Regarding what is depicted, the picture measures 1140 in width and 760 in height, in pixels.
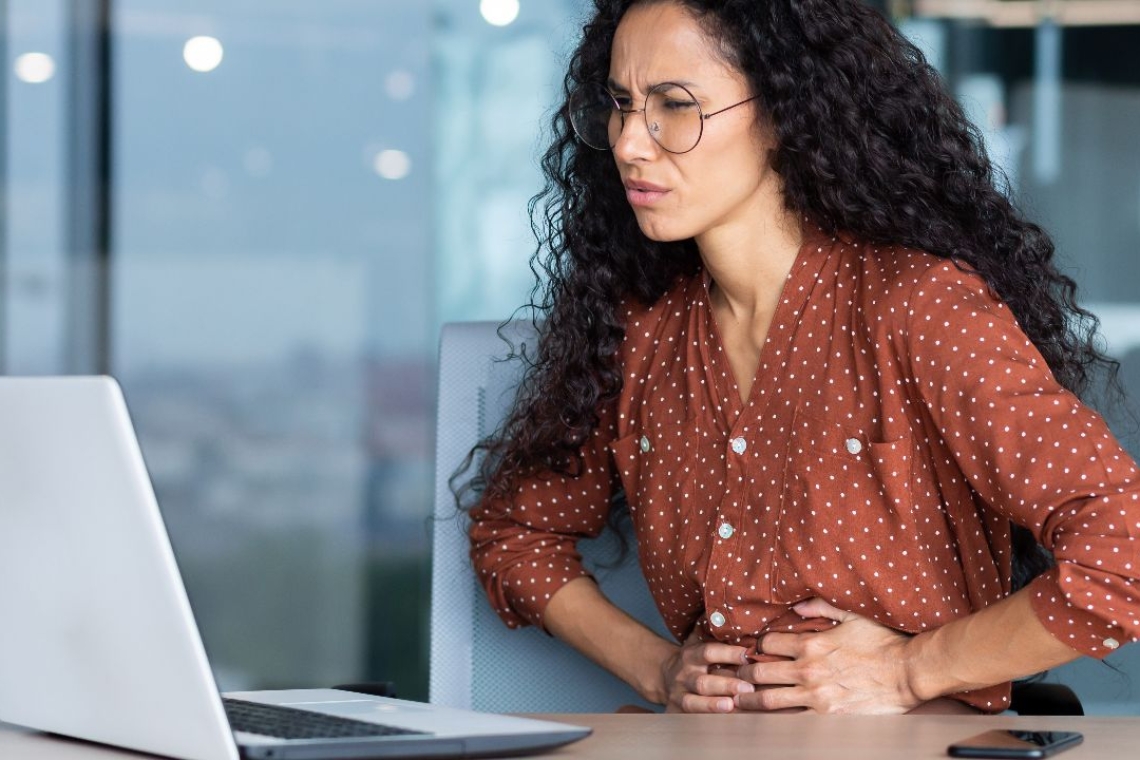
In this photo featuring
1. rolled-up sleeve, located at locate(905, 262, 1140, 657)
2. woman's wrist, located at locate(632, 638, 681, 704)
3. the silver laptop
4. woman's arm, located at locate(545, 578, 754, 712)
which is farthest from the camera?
woman's wrist, located at locate(632, 638, 681, 704)

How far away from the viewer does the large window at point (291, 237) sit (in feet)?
11.8

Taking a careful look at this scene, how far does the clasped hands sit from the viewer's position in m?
1.46

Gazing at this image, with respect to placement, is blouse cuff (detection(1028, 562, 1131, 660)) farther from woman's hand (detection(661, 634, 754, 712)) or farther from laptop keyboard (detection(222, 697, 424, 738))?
laptop keyboard (detection(222, 697, 424, 738))

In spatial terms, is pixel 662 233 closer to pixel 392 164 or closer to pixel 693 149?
pixel 693 149

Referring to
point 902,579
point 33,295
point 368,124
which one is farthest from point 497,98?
point 902,579

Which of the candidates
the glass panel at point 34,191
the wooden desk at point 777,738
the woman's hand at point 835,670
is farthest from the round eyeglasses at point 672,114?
the glass panel at point 34,191

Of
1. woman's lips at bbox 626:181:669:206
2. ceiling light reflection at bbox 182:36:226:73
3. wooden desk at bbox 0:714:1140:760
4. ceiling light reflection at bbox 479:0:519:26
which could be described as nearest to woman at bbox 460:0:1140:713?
woman's lips at bbox 626:181:669:206

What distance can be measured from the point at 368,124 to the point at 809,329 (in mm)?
2187

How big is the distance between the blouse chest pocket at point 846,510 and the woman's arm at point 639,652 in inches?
4.9

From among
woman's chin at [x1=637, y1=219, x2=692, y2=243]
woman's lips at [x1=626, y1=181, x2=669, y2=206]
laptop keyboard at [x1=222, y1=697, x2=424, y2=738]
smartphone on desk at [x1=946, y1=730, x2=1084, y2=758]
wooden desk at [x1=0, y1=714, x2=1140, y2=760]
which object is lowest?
wooden desk at [x1=0, y1=714, x2=1140, y2=760]

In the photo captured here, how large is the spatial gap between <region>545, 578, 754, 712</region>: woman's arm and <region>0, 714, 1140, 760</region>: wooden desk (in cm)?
33

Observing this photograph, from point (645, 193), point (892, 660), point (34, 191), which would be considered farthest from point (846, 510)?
point (34, 191)

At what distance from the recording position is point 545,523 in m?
1.80

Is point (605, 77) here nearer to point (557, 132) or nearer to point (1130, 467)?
point (557, 132)
